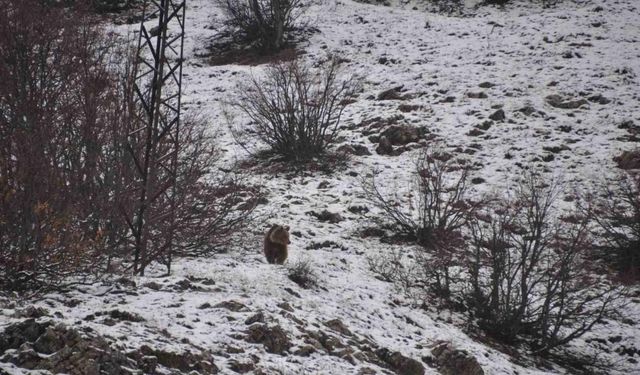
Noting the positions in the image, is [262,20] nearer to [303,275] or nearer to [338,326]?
[303,275]

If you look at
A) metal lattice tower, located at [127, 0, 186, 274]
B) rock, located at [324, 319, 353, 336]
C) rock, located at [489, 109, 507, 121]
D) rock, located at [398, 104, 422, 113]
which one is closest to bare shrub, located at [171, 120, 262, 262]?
metal lattice tower, located at [127, 0, 186, 274]

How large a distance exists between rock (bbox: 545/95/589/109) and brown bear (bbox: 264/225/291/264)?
475 inches

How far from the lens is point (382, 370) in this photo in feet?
18.6

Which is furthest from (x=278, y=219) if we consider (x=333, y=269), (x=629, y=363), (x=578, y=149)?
(x=578, y=149)

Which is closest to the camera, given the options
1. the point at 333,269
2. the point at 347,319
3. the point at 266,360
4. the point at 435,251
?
the point at 266,360

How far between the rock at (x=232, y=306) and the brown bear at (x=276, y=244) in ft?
7.17

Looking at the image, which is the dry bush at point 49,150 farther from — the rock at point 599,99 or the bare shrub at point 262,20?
the rock at point 599,99

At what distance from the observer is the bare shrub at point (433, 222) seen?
8.79 meters

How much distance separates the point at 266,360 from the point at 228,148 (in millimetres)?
10727

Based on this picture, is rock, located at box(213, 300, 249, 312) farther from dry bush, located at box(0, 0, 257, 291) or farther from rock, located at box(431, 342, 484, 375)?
rock, located at box(431, 342, 484, 375)

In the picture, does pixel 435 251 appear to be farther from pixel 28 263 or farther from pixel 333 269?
pixel 28 263

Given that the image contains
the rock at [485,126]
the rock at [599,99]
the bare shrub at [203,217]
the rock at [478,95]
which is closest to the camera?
the bare shrub at [203,217]

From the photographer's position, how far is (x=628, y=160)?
13070 millimetres

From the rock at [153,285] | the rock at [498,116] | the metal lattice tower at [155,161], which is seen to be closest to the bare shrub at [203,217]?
the metal lattice tower at [155,161]
